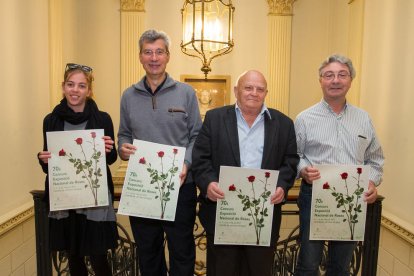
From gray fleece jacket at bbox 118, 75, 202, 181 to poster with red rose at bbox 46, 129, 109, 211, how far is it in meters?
0.18

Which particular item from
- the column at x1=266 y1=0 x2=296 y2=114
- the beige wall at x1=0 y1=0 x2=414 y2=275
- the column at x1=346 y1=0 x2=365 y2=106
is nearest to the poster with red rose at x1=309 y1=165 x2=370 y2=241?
A: the beige wall at x1=0 y1=0 x2=414 y2=275

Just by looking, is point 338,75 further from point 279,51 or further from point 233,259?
point 279,51

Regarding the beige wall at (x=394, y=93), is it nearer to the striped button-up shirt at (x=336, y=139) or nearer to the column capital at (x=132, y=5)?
the striped button-up shirt at (x=336, y=139)

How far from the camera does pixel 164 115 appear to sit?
1874mm

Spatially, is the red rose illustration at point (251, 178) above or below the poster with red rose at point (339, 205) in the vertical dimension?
above

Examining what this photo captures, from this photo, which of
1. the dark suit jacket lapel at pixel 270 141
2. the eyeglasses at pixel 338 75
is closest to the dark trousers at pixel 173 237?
the dark suit jacket lapel at pixel 270 141

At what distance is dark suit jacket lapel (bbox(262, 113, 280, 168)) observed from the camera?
177 cm

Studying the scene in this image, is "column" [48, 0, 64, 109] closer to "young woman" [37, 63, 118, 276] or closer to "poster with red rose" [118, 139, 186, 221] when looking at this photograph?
"young woman" [37, 63, 118, 276]

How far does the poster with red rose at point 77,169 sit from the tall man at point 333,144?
104 centimetres

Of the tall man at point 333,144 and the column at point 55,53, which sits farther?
the column at point 55,53

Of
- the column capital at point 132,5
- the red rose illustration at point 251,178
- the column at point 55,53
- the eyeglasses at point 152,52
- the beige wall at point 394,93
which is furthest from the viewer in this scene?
the column capital at point 132,5

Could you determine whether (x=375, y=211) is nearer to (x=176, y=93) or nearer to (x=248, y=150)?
(x=248, y=150)

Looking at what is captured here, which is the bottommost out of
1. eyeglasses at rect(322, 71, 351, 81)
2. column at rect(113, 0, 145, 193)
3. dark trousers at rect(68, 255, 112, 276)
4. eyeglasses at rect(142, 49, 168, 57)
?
dark trousers at rect(68, 255, 112, 276)

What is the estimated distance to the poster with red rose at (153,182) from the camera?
1815mm
